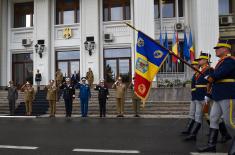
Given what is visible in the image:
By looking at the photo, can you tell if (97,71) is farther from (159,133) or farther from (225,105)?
(225,105)

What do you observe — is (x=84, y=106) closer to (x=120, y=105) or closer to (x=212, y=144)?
(x=120, y=105)

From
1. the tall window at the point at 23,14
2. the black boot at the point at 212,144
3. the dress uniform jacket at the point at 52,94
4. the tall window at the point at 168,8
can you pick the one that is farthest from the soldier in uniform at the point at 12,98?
the black boot at the point at 212,144

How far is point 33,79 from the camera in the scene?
1041 inches

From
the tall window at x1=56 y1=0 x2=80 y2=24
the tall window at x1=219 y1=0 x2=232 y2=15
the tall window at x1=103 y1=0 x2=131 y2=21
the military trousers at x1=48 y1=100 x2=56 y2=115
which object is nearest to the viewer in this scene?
the military trousers at x1=48 y1=100 x2=56 y2=115

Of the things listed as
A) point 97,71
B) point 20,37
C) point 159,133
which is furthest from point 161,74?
point 159,133

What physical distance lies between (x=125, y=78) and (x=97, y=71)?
2111 millimetres

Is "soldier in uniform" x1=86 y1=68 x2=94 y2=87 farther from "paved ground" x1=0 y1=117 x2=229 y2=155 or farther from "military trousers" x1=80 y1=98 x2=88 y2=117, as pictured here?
"paved ground" x1=0 y1=117 x2=229 y2=155

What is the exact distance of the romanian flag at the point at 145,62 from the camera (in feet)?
28.6

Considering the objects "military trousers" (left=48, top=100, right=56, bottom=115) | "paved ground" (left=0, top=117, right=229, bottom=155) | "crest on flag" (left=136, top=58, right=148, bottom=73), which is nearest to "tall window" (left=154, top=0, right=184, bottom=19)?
"military trousers" (left=48, top=100, right=56, bottom=115)

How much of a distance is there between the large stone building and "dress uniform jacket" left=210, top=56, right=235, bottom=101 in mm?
16665

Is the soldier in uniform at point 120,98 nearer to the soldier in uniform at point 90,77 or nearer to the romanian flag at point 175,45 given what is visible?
the romanian flag at point 175,45

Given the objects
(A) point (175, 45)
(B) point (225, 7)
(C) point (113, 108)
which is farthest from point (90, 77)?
(B) point (225, 7)

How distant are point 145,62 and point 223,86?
2.94m

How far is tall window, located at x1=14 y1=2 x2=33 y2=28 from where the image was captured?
27609 mm
